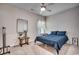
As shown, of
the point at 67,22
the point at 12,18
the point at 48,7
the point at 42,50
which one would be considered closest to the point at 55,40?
the point at 42,50

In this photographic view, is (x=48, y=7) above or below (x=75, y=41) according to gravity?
above

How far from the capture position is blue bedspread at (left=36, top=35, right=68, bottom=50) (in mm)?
1795

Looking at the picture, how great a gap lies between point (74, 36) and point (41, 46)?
71cm

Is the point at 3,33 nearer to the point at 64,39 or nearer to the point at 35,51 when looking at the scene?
the point at 35,51

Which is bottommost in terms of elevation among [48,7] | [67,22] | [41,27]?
[41,27]

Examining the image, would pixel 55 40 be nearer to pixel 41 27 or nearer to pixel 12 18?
pixel 41 27

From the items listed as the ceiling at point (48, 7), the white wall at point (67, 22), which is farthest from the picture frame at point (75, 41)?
the ceiling at point (48, 7)

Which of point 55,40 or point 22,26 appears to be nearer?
point 55,40

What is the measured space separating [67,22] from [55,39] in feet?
1.43

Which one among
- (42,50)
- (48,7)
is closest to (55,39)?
(42,50)

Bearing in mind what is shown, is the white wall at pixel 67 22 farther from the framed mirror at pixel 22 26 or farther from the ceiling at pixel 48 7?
the framed mirror at pixel 22 26

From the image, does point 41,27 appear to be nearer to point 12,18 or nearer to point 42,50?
point 42,50

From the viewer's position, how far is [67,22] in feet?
6.15

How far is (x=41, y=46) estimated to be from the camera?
1.92 metres
